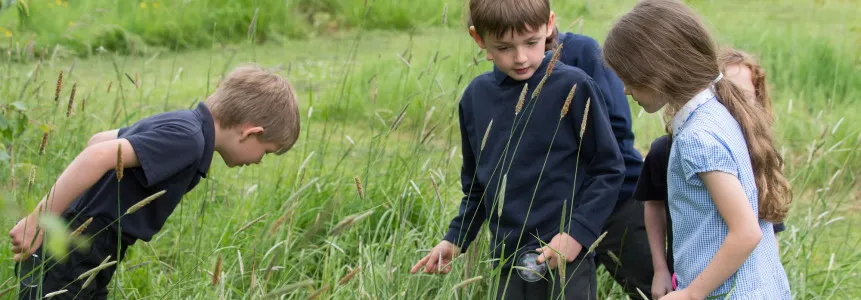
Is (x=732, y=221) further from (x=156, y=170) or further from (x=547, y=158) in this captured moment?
(x=156, y=170)

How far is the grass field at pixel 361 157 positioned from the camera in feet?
9.68

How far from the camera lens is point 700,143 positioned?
2188 mm

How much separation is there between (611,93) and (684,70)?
21.5 inches

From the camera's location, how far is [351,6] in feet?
29.5

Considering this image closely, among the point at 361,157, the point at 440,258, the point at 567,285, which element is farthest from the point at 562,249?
the point at 361,157

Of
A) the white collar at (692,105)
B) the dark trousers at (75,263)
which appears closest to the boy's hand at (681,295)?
the white collar at (692,105)

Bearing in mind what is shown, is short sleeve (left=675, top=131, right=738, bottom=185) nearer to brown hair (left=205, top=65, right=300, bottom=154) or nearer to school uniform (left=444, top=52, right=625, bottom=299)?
school uniform (left=444, top=52, right=625, bottom=299)

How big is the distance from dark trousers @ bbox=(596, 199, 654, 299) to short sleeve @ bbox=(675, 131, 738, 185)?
2.07 feet

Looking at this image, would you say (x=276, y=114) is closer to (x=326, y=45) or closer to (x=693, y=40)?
(x=693, y=40)

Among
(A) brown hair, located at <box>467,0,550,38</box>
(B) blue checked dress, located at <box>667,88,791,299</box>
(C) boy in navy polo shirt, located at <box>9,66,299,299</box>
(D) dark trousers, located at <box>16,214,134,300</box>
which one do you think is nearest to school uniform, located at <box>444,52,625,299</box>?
(A) brown hair, located at <box>467,0,550,38</box>

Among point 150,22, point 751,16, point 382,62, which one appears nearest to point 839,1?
point 751,16

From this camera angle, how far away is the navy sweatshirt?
2545mm

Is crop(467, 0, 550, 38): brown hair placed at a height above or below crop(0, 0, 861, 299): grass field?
above

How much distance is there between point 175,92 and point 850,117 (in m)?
4.02
